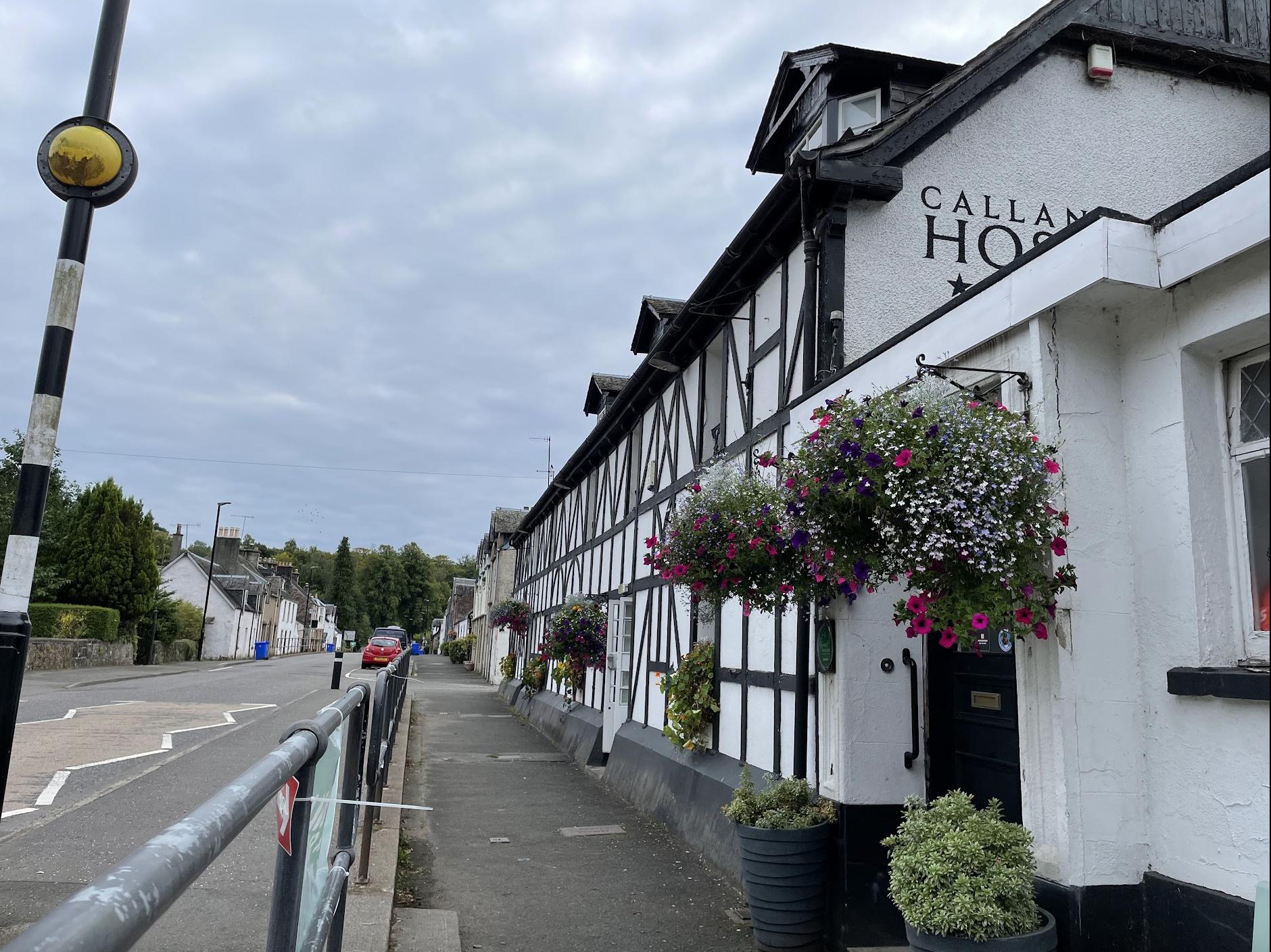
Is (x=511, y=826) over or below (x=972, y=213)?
below

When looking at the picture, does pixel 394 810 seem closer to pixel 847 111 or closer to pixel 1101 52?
pixel 847 111

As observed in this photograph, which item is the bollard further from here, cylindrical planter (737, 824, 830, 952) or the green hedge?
the green hedge

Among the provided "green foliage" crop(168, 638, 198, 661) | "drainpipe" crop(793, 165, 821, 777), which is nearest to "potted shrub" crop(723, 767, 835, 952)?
"drainpipe" crop(793, 165, 821, 777)

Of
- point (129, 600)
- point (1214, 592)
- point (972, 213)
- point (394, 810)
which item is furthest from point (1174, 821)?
point (129, 600)

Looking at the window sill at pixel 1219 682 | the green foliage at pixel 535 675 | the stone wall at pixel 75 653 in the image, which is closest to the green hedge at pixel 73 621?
the stone wall at pixel 75 653

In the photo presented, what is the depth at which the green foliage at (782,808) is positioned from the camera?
599cm

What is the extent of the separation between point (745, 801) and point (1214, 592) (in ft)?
10.7

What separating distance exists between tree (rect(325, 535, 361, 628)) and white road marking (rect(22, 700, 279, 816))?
302 feet

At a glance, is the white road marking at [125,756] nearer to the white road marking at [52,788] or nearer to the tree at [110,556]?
the white road marking at [52,788]

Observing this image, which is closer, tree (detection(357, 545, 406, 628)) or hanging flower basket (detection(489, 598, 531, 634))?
hanging flower basket (detection(489, 598, 531, 634))

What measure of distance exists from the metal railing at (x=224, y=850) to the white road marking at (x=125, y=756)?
6.46 meters

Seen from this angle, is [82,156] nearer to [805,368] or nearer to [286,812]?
[286,812]

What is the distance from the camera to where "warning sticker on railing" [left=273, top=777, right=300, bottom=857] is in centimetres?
233

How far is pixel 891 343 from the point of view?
5.92m
